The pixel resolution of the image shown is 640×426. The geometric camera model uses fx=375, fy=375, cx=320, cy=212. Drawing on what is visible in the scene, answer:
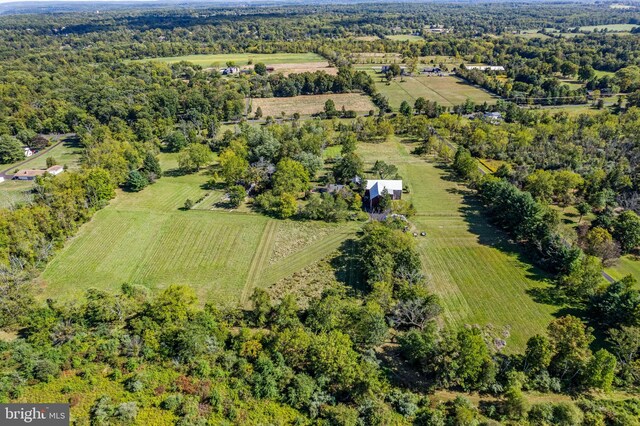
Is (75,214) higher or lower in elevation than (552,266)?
higher

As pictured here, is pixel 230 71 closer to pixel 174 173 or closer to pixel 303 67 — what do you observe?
pixel 303 67

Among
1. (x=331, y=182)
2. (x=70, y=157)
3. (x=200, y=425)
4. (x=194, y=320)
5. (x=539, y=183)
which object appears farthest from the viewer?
(x=70, y=157)

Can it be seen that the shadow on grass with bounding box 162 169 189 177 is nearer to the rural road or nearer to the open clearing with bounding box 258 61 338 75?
the rural road

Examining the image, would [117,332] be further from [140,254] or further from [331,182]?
[331,182]

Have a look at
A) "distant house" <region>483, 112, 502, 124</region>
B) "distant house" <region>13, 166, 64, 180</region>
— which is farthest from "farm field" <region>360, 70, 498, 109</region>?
"distant house" <region>13, 166, 64, 180</region>

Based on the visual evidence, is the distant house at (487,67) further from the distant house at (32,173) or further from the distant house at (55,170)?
the distant house at (32,173)

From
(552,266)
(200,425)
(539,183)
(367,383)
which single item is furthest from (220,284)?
(539,183)

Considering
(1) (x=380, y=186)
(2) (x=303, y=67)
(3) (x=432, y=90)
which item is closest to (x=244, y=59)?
(2) (x=303, y=67)

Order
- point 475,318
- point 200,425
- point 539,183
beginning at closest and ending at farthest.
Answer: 1. point 200,425
2. point 475,318
3. point 539,183
